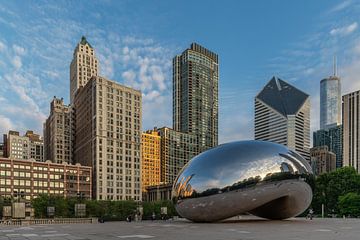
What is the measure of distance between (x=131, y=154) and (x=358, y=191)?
9273cm

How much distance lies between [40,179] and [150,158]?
226 ft

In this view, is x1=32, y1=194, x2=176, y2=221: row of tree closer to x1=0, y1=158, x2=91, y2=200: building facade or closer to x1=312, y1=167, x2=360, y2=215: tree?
x1=312, y1=167, x2=360, y2=215: tree

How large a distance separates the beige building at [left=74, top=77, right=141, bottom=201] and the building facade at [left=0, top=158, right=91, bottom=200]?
547 centimetres

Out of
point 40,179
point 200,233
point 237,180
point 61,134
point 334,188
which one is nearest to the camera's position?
point 200,233

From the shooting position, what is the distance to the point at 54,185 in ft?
443

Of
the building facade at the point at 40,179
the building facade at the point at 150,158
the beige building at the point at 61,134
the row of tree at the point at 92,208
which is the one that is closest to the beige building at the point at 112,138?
the building facade at the point at 40,179

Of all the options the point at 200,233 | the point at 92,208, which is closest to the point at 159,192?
the point at 92,208

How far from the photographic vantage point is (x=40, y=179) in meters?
133

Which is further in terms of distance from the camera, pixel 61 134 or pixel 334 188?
pixel 61 134

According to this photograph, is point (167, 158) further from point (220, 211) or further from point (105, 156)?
point (220, 211)

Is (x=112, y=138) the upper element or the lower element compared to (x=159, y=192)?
upper

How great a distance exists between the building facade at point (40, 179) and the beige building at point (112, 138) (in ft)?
17.9

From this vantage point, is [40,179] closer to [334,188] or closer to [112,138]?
[112,138]

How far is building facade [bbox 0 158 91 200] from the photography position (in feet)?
410
